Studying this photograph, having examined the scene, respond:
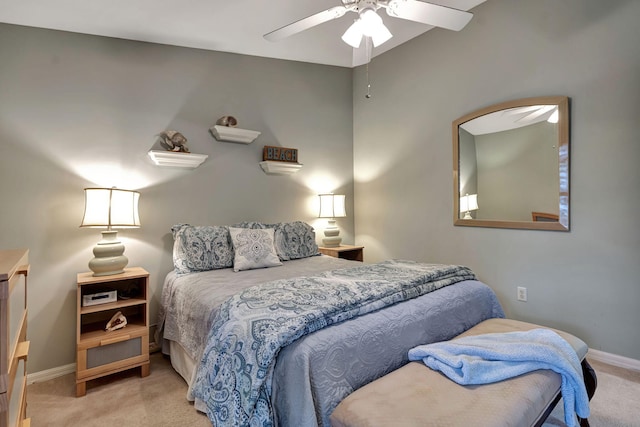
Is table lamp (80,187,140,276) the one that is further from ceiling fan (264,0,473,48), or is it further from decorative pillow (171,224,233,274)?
ceiling fan (264,0,473,48)

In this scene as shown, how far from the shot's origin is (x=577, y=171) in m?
2.41

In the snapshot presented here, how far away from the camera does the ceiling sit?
2168 millimetres

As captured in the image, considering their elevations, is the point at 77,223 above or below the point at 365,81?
below

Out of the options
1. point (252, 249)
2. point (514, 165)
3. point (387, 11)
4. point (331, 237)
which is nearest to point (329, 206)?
point (331, 237)

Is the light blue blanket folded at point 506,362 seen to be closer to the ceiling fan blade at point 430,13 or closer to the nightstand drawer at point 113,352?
the ceiling fan blade at point 430,13

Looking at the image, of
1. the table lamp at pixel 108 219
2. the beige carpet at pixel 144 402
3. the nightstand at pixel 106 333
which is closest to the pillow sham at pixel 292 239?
the table lamp at pixel 108 219

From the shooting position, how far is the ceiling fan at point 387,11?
5.82ft

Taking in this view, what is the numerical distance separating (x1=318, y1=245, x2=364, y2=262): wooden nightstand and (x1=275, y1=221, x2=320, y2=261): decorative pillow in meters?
0.30

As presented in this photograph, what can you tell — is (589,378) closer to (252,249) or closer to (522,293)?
(522,293)

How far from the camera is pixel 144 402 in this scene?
1943 millimetres

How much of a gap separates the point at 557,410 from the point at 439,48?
312 centimetres

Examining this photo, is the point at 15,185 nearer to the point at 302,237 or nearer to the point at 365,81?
the point at 302,237

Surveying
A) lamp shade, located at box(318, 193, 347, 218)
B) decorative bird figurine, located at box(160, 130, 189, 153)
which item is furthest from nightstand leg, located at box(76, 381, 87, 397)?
lamp shade, located at box(318, 193, 347, 218)

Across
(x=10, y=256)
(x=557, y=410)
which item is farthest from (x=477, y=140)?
(x=10, y=256)
